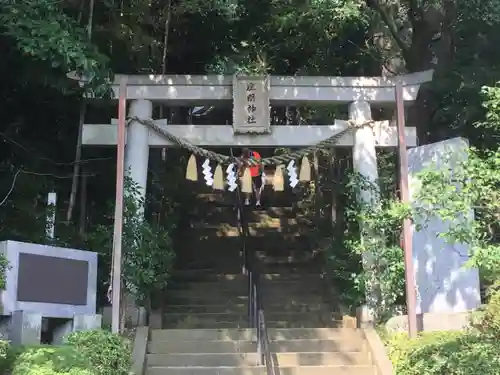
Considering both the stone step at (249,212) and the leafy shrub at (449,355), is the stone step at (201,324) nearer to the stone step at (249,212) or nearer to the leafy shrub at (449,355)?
the leafy shrub at (449,355)

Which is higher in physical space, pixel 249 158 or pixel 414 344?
pixel 249 158

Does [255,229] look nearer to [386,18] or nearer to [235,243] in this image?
[235,243]

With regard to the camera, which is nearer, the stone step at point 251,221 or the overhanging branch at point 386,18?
the overhanging branch at point 386,18

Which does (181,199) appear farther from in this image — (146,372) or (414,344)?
(414,344)

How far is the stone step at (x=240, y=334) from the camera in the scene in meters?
9.40

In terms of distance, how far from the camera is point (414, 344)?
8008 millimetres

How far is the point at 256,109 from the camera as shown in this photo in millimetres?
10156

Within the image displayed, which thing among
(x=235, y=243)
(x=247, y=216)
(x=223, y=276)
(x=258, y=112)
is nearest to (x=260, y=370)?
(x=258, y=112)

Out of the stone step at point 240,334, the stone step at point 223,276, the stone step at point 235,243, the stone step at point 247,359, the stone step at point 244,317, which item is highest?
the stone step at point 235,243

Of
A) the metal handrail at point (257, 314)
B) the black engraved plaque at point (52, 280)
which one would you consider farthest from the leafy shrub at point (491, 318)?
the black engraved plaque at point (52, 280)

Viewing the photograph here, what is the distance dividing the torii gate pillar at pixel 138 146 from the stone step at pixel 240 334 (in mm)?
2101

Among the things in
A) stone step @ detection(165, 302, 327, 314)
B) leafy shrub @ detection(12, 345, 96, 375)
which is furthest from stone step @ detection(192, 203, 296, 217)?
leafy shrub @ detection(12, 345, 96, 375)

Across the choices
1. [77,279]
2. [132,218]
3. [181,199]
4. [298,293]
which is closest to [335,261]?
[298,293]

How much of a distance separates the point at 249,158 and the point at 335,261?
2172 millimetres
